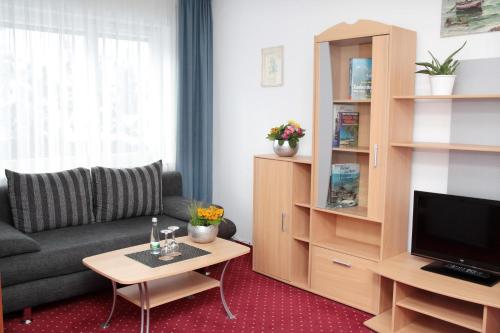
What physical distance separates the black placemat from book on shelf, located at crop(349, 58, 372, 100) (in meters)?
1.51

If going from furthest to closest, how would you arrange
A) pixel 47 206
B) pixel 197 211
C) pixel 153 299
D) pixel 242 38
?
pixel 242 38 → pixel 47 206 → pixel 197 211 → pixel 153 299

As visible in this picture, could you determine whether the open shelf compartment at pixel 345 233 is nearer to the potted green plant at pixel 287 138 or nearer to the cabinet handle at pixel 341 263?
the cabinet handle at pixel 341 263

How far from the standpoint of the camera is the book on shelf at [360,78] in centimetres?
334

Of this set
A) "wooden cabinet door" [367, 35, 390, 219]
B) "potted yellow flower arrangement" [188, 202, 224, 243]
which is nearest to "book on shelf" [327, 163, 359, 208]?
"wooden cabinet door" [367, 35, 390, 219]

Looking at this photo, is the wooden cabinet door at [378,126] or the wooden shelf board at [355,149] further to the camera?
the wooden shelf board at [355,149]

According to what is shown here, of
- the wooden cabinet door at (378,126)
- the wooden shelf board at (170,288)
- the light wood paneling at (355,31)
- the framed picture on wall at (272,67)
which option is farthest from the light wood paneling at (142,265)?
the framed picture on wall at (272,67)

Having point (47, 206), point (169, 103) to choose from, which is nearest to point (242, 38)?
Answer: point (169, 103)

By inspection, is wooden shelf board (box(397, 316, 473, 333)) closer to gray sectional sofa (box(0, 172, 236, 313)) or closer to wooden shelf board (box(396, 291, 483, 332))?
wooden shelf board (box(396, 291, 483, 332))

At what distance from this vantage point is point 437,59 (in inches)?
130

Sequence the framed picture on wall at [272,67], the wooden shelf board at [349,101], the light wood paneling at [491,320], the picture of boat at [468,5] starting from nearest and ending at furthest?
the light wood paneling at [491,320] → the picture of boat at [468,5] → the wooden shelf board at [349,101] → the framed picture on wall at [272,67]

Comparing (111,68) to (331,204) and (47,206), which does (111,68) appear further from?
(331,204)

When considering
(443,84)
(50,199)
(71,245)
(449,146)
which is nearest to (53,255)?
(71,245)

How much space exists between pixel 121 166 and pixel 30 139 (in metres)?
0.85

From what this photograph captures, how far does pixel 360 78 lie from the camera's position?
134 inches
